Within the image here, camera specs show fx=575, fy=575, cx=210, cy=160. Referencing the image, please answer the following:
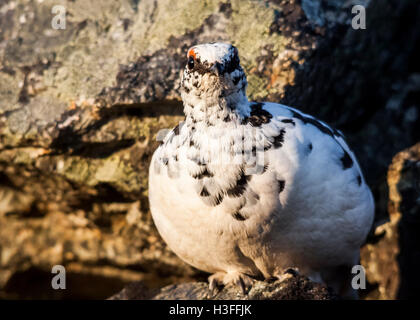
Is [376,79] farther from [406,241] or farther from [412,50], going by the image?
[406,241]

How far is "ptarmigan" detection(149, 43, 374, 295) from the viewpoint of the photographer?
10.8 ft

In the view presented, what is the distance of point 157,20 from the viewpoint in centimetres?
485

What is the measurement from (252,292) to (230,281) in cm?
A: 25

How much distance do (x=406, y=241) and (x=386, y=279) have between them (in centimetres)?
37

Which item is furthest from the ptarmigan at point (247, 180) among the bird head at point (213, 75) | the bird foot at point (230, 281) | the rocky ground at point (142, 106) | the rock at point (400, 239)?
the rocky ground at point (142, 106)

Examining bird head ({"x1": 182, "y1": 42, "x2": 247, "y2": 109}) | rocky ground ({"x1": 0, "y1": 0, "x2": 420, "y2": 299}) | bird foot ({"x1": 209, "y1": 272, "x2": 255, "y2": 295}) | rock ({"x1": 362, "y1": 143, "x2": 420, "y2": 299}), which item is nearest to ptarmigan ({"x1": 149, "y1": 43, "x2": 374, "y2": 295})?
bird head ({"x1": 182, "y1": 42, "x2": 247, "y2": 109})

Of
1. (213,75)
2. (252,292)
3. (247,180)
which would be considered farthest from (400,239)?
(213,75)

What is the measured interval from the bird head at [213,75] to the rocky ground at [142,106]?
1.19 meters

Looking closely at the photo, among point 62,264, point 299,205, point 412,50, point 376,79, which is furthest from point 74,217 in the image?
point 412,50

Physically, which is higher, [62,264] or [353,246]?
[353,246]

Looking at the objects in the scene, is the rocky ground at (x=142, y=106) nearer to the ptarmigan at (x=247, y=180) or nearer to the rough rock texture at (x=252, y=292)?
the rough rock texture at (x=252, y=292)

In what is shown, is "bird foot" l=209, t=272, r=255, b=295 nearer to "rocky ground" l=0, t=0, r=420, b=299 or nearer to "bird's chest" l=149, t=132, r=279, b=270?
"bird's chest" l=149, t=132, r=279, b=270

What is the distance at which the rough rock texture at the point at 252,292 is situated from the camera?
3385 millimetres

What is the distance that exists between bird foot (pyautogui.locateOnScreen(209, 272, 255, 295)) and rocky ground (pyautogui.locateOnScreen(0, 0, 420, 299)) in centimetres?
63
